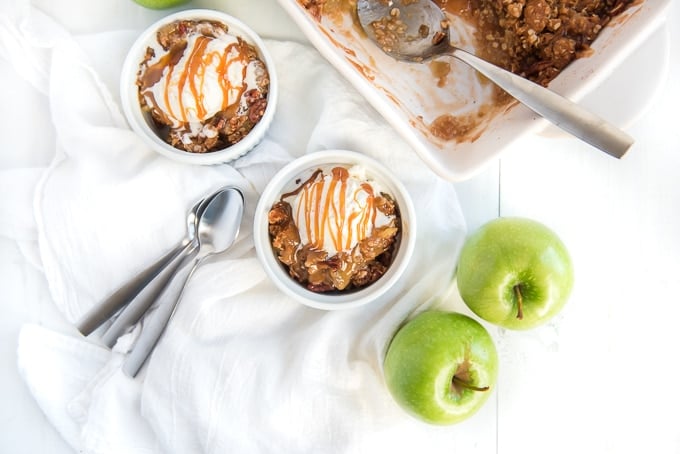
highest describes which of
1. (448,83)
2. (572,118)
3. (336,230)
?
(572,118)

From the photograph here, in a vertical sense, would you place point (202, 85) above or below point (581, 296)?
above

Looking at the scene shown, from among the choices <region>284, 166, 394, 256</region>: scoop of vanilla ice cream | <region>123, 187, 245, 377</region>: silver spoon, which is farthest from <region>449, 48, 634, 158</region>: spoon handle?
<region>123, 187, 245, 377</region>: silver spoon

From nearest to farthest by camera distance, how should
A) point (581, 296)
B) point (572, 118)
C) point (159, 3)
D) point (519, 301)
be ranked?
1. point (572, 118)
2. point (519, 301)
3. point (159, 3)
4. point (581, 296)

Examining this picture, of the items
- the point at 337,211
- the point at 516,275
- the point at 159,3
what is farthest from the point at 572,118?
the point at 159,3

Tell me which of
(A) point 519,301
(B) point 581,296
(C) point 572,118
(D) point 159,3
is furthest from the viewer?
(B) point 581,296

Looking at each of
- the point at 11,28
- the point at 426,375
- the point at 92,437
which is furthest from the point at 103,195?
the point at 426,375

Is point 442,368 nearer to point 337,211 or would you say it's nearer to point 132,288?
point 337,211

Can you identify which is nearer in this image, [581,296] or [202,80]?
[202,80]
